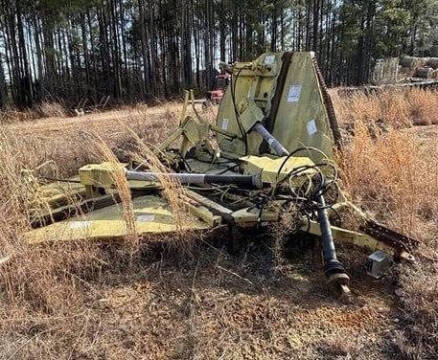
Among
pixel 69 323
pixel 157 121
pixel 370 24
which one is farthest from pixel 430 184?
pixel 370 24

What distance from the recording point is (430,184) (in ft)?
12.4

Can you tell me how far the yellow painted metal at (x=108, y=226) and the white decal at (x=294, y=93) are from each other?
1830mm

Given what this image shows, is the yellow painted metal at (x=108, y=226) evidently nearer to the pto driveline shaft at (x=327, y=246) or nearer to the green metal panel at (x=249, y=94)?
the pto driveline shaft at (x=327, y=246)

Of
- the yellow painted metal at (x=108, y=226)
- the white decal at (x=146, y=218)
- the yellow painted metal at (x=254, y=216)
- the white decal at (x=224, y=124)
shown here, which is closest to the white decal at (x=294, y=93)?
the white decal at (x=224, y=124)

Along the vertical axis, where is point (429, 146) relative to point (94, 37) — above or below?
below

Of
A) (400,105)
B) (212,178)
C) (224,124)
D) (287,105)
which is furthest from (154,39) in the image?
(212,178)

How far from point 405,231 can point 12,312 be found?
110 inches

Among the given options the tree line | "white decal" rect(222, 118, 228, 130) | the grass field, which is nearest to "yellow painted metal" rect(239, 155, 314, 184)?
the grass field

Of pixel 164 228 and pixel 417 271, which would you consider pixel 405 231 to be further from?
pixel 164 228

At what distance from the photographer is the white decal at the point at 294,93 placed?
4455mm

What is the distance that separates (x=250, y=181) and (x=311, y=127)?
1123 mm

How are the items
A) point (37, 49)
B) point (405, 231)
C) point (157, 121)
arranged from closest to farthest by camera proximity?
point (405, 231), point (157, 121), point (37, 49)

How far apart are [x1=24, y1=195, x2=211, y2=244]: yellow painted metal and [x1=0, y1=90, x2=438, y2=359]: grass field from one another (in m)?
0.10

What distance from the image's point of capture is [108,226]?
3.31 m
